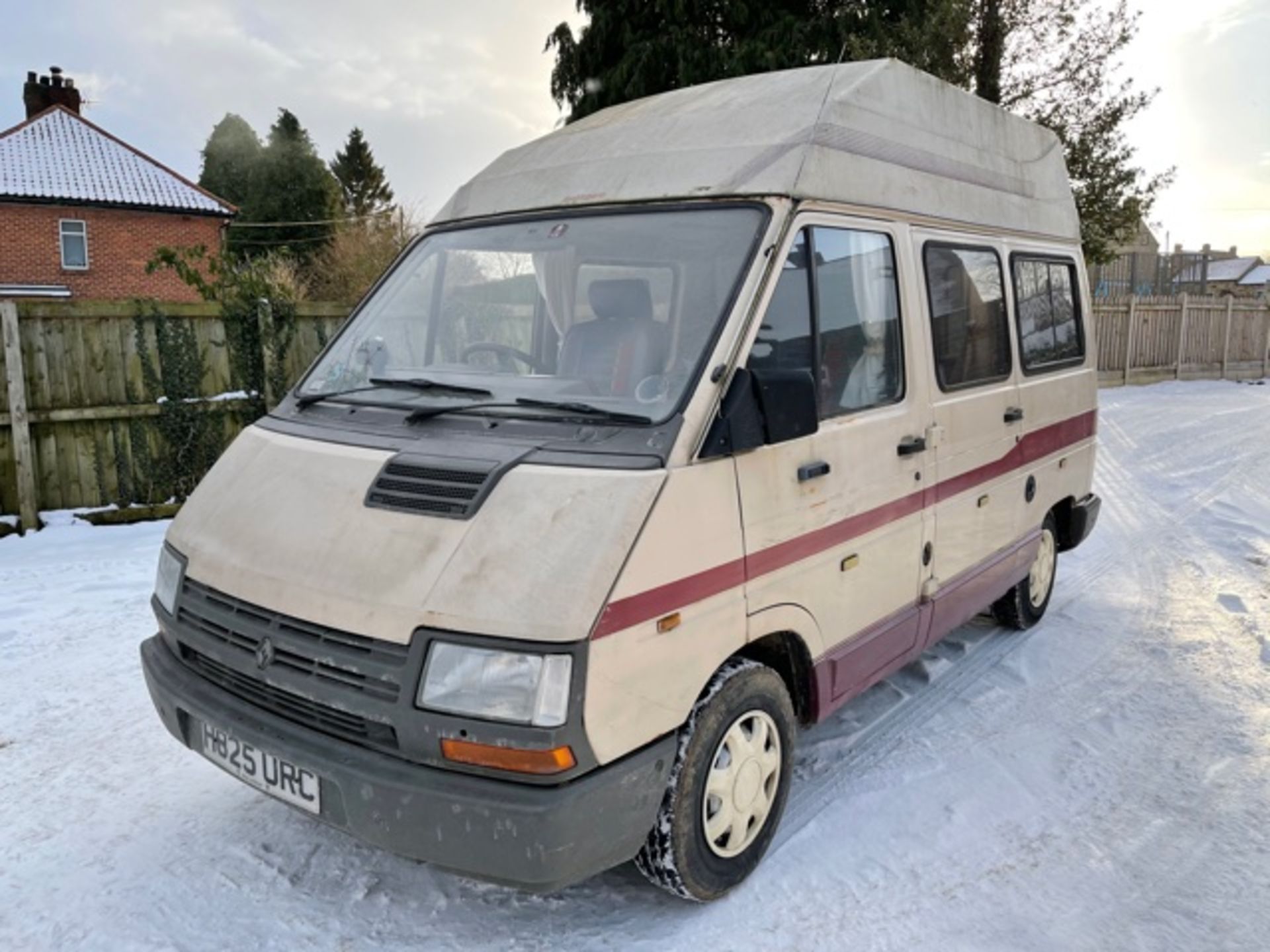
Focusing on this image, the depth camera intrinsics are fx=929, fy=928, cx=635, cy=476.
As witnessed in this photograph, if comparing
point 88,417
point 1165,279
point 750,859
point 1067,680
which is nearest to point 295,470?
point 750,859

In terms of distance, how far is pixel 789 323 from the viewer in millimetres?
3115

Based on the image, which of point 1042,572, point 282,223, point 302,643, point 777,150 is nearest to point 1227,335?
point 1042,572

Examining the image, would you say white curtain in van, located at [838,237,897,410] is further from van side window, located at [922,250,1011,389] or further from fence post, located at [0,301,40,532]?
fence post, located at [0,301,40,532]

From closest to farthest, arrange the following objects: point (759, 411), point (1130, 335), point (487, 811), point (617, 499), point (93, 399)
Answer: point (487, 811), point (617, 499), point (759, 411), point (93, 399), point (1130, 335)

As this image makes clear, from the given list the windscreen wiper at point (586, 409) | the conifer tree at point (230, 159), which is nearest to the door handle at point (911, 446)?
the windscreen wiper at point (586, 409)

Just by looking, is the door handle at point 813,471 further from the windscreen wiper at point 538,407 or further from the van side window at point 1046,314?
the van side window at point 1046,314

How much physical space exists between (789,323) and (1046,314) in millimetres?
2848

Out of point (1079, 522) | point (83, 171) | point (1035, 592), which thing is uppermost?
point (83, 171)

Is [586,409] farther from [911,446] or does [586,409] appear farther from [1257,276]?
[1257,276]

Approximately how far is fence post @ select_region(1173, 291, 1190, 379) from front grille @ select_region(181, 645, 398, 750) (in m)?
22.2

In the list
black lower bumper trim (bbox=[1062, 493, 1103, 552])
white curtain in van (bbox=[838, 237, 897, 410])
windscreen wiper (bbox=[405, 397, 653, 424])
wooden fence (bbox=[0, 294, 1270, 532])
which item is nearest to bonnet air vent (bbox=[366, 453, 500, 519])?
windscreen wiper (bbox=[405, 397, 653, 424])

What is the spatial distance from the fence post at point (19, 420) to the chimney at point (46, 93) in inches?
970

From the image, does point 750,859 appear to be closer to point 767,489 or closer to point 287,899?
point 767,489

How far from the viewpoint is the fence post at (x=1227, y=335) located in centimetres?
2167
